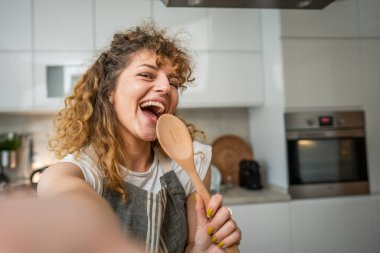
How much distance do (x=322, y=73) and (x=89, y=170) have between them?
173 centimetres

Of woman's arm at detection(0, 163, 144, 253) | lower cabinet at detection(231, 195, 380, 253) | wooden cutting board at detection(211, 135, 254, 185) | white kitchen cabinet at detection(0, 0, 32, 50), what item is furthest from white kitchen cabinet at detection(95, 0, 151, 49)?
woman's arm at detection(0, 163, 144, 253)

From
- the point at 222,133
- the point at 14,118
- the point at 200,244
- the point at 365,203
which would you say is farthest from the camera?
the point at 222,133

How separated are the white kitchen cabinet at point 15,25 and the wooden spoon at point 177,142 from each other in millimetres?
1629

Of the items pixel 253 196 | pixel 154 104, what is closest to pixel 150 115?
pixel 154 104

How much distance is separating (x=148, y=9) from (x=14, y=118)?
49.9 inches

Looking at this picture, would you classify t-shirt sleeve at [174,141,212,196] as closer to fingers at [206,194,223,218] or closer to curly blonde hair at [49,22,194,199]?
curly blonde hair at [49,22,194,199]

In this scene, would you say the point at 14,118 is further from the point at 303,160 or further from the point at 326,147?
the point at 326,147

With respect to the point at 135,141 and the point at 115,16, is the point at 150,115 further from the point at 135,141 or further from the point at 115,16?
the point at 115,16

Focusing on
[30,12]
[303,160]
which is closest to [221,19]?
[303,160]

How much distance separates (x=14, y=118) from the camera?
212 cm

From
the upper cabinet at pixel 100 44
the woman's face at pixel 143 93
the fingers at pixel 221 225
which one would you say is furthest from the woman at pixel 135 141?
the upper cabinet at pixel 100 44

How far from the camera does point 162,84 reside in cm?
74

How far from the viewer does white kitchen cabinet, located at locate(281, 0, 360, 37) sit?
6.09 ft

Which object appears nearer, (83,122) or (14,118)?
(83,122)
